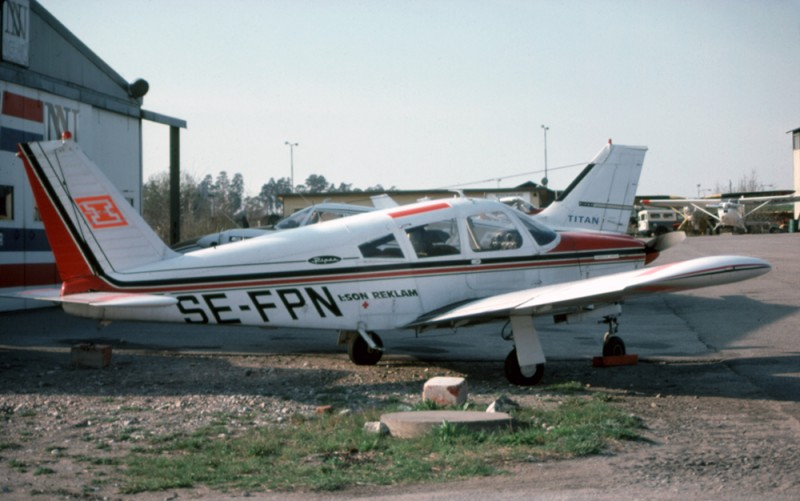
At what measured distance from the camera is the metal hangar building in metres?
17.2

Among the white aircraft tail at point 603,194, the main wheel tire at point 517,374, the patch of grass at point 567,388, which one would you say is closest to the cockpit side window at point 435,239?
the main wheel tire at point 517,374

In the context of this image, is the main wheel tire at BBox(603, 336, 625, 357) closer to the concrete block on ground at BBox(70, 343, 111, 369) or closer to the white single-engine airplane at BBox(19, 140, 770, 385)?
the white single-engine airplane at BBox(19, 140, 770, 385)

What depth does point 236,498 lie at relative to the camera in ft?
18.3

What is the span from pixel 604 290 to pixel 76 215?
234 inches

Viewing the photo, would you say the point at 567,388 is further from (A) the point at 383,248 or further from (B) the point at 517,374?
(A) the point at 383,248

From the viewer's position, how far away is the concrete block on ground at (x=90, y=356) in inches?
424

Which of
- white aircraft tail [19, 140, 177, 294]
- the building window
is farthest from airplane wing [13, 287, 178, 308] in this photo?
the building window

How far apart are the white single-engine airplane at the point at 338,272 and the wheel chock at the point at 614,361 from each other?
200 millimetres

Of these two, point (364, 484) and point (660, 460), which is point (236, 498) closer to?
point (364, 484)

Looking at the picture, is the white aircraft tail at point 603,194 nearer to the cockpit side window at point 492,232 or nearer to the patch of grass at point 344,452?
the cockpit side window at point 492,232

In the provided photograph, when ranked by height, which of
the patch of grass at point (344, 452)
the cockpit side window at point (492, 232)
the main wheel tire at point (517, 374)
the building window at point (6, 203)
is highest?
the building window at point (6, 203)

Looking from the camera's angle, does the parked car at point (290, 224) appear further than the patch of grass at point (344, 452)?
Yes

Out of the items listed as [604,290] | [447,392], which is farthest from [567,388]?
[447,392]

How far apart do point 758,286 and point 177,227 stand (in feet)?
49.7
